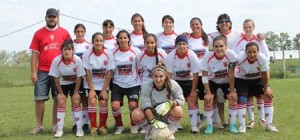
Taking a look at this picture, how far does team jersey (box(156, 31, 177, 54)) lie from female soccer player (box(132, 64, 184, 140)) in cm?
134

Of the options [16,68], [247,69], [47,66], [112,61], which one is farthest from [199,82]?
[16,68]

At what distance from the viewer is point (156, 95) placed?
21.5 ft

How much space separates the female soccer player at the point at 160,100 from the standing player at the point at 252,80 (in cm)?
117

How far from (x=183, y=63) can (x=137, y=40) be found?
1180 millimetres

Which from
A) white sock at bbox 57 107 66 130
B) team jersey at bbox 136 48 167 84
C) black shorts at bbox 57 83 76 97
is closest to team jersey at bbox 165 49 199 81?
team jersey at bbox 136 48 167 84

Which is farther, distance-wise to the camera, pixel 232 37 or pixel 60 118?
pixel 232 37

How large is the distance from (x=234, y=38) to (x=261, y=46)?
0.49 m

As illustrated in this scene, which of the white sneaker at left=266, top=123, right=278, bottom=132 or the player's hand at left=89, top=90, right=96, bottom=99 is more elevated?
the player's hand at left=89, top=90, right=96, bottom=99

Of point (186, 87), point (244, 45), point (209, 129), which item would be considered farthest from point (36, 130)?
point (244, 45)

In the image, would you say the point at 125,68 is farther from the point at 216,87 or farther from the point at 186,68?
the point at 216,87

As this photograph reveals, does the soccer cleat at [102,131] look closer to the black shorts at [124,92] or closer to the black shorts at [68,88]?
the black shorts at [124,92]

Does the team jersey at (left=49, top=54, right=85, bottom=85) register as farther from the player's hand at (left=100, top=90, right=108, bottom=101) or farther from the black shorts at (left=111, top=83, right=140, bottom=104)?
the black shorts at (left=111, top=83, right=140, bottom=104)

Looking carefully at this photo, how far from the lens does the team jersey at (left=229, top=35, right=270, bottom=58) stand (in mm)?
7352

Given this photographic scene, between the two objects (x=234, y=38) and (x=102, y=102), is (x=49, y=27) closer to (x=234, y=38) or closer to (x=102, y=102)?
(x=102, y=102)
